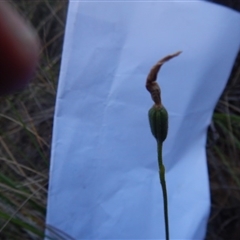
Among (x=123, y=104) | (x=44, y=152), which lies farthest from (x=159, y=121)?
(x=44, y=152)

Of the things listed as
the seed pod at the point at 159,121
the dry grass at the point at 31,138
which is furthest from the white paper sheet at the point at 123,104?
the seed pod at the point at 159,121

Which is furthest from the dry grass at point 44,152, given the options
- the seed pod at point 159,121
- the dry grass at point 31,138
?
the seed pod at point 159,121

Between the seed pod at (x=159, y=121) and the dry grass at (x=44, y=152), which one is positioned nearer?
the seed pod at (x=159, y=121)

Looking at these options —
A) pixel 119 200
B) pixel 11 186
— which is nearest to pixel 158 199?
pixel 119 200

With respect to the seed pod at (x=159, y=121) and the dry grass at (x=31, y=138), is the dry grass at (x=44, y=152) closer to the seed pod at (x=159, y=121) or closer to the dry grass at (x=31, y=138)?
the dry grass at (x=31, y=138)

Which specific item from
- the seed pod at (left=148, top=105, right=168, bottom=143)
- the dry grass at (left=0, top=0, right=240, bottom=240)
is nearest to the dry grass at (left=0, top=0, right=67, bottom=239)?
the dry grass at (left=0, top=0, right=240, bottom=240)

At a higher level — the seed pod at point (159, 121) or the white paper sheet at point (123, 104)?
the seed pod at point (159, 121)

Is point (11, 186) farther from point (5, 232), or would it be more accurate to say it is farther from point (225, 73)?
point (225, 73)
